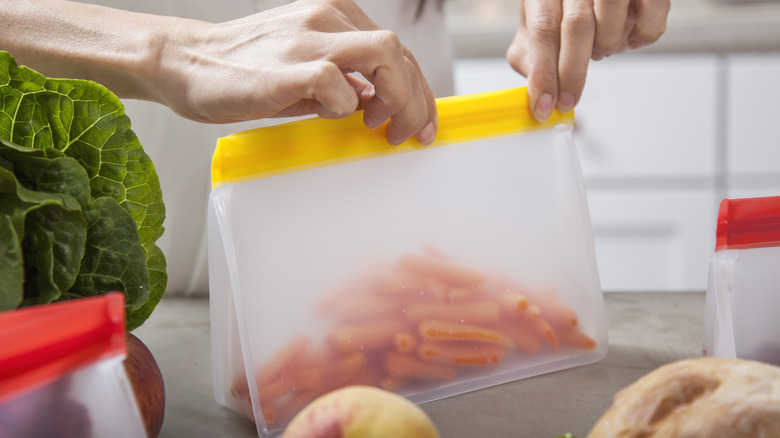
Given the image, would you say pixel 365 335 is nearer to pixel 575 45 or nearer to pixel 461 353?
pixel 461 353

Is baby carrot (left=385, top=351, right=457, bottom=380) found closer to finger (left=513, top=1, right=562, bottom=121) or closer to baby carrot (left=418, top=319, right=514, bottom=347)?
baby carrot (left=418, top=319, right=514, bottom=347)

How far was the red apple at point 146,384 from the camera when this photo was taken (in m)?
0.49

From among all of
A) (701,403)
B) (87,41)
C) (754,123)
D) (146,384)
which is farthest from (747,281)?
(754,123)

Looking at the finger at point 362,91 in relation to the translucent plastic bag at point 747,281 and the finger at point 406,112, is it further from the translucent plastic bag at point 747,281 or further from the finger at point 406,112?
the translucent plastic bag at point 747,281

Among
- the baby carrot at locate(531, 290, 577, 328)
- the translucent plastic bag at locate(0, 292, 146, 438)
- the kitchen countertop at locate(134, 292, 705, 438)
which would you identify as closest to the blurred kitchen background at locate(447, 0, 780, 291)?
the kitchen countertop at locate(134, 292, 705, 438)

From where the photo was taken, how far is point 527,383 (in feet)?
2.13

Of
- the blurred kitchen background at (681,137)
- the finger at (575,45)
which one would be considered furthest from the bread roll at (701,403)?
the blurred kitchen background at (681,137)

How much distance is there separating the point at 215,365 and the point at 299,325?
0.31ft

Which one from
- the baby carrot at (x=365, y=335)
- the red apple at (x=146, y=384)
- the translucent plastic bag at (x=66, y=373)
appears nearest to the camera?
the translucent plastic bag at (x=66, y=373)

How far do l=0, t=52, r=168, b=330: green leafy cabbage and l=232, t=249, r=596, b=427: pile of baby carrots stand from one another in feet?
0.44

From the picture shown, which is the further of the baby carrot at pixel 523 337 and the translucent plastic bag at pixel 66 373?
the baby carrot at pixel 523 337

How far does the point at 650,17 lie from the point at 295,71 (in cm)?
41

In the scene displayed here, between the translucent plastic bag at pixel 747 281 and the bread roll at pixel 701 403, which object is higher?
the bread roll at pixel 701 403

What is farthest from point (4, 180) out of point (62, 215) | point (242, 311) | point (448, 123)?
point (448, 123)
